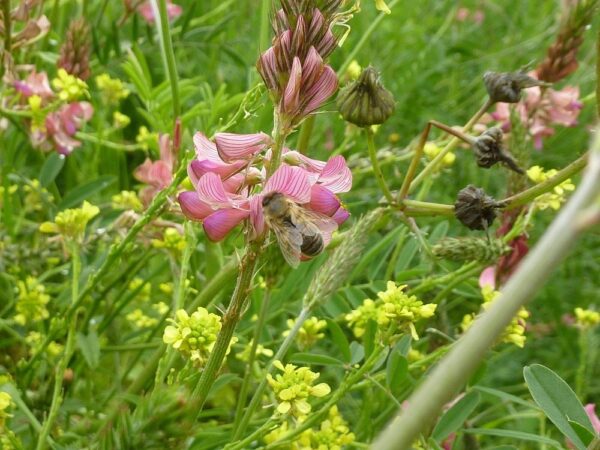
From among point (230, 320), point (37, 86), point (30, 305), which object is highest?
point (230, 320)

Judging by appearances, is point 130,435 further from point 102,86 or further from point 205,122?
point 102,86

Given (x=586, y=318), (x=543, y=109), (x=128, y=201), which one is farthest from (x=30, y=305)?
(x=543, y=109)

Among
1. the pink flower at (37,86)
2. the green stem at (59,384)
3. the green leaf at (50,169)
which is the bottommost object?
the green leaf at (50,169)

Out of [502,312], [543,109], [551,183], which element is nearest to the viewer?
[502,312]

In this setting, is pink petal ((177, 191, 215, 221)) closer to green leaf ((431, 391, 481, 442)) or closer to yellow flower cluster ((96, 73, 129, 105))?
green leaf ((431, 391, 481, 442))

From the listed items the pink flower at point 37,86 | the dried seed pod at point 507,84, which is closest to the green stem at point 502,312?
the dried seed pod at point 507,84

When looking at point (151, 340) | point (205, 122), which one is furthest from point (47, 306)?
point (205, 122)

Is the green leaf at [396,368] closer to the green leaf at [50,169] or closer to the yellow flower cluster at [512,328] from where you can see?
the yellow flower cluster at [512,328]

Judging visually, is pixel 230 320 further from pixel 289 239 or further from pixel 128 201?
pixel 128 201
